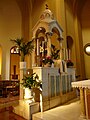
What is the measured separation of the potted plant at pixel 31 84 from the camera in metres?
3.86

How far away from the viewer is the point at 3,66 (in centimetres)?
924

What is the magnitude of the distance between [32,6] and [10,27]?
2.07 meters

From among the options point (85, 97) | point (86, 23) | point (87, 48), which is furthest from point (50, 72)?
point (86, 23)

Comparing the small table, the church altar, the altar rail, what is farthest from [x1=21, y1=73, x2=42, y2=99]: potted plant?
the altar rail

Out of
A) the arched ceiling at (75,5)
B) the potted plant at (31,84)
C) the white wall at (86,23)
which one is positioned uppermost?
the arched ceiling at (75,5)

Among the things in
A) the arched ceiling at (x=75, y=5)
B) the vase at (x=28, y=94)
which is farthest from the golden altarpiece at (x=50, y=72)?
the arched ceiling at (x=75, y=5)

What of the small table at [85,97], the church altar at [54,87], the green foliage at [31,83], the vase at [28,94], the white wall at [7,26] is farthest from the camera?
the white wall at [7,26]

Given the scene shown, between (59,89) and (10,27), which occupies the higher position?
(10,27)

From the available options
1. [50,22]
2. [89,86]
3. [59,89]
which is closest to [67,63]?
[59,89]

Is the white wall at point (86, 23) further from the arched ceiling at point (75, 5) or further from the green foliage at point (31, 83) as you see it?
the green foliage at point (31, 83)

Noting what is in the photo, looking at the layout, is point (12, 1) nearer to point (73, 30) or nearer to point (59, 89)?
point (73, 30)

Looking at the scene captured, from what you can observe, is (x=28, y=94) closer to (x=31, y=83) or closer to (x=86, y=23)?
(x=31, y=83)

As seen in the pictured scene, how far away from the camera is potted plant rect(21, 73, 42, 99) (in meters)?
3.86

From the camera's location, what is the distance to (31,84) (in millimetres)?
3859
